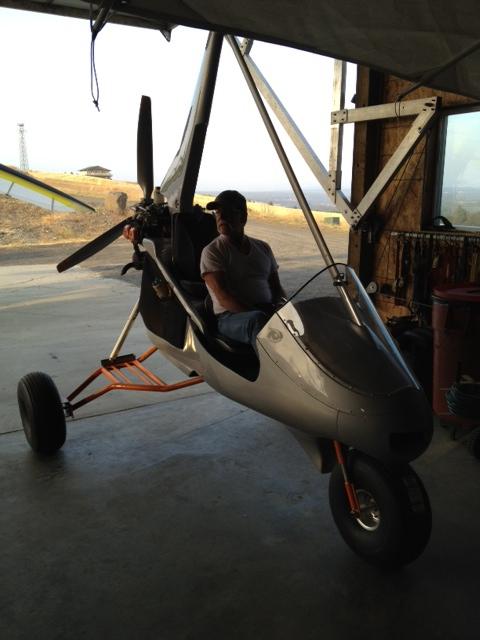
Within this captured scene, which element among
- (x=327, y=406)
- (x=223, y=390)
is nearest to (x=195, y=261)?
(x=223, y=390)

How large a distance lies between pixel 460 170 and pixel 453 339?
1784mm

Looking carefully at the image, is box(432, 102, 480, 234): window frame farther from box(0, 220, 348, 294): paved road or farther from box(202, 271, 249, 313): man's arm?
box(0, 220, 348, 294): paved road

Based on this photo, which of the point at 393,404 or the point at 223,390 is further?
the point at 223,390

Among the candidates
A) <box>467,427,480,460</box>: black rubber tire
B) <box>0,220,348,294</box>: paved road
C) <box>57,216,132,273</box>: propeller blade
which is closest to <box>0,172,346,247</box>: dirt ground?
<box>0,220,348,294</box>: paved road

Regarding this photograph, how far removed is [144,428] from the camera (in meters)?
3.54

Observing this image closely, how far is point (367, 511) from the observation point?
218cm

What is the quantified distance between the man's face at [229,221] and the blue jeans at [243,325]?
463 mm

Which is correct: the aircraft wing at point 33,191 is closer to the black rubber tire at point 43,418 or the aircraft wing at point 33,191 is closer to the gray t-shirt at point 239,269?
the black rubber tire at point 43,418

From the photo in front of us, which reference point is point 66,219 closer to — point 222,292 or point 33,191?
point 33,191

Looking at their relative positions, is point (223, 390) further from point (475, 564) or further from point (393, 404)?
point (475, 564)

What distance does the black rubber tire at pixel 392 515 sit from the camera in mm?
2008

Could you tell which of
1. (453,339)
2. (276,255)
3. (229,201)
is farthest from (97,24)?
(276,255)

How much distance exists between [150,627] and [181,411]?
2017 mm

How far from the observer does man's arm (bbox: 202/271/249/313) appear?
2592 mm
